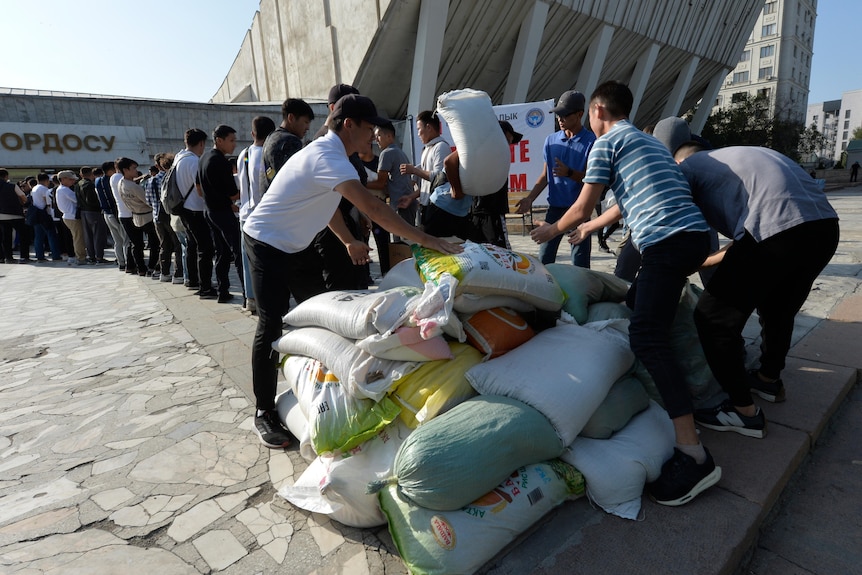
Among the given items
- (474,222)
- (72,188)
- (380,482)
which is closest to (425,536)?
(380,482)

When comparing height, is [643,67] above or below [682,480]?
above

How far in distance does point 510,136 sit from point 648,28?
65.9ft

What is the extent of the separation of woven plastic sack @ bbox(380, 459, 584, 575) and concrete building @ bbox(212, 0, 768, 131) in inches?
607

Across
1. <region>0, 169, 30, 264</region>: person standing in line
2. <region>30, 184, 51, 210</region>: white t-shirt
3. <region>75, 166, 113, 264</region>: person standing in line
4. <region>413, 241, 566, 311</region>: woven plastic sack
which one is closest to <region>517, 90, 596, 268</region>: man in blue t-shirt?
<region>413, 241, 566, 311</region>: woven plastic sack

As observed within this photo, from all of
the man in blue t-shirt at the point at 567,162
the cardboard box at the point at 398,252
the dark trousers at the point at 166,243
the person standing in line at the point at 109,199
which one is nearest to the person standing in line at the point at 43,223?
the person standing in line at the point at 109,199

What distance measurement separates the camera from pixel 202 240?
5727 millimetres

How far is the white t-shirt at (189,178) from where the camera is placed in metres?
5.41

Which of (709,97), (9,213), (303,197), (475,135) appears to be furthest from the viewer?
(709,97)

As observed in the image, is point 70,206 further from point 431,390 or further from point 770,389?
point 770,389

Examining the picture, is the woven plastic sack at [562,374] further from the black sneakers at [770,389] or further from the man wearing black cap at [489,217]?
the man wearing black cap at [489,217]

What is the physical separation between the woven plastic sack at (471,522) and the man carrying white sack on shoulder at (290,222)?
101 centimetres

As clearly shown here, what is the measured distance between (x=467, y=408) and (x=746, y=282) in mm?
1327

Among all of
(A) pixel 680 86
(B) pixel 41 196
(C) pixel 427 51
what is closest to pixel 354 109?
(B) pixel 41 196

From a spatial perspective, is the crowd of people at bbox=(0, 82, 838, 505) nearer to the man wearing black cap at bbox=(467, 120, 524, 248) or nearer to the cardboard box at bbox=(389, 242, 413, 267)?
the man wearing black cap at bbox=(467, 120, 524, 248)
